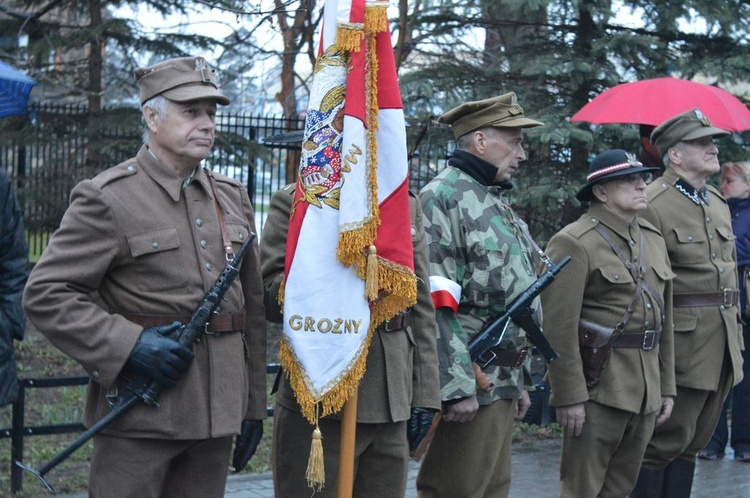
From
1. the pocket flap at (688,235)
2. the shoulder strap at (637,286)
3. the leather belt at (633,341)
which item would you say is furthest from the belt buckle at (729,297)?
the leather belt at (633,341)

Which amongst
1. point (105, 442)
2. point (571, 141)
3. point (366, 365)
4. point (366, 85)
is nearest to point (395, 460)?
point (366, 365)

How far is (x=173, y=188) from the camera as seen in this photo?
3.91 m

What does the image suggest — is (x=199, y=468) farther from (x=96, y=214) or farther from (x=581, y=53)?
(x=581, y=53)

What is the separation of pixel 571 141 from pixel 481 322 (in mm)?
5048

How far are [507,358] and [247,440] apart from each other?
1.35m

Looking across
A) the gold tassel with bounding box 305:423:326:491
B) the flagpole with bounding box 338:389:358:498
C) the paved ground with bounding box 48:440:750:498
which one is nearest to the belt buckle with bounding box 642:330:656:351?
the paved ground with bounding box 48:440:750:498

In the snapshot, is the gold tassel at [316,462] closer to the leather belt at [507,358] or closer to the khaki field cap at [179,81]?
the leather belt at [507,358]

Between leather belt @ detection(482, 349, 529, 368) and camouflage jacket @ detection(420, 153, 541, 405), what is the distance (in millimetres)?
25

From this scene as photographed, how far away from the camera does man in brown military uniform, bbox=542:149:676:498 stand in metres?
5.37

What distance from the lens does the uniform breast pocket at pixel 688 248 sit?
6141mm

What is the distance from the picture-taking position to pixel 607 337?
541cm

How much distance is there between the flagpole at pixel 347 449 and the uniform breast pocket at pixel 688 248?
282cm

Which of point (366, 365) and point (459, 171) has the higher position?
point (459, 171)

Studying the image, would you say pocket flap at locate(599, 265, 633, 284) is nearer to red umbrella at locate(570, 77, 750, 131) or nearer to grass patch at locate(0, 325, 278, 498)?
red umbrella at locate(570, 77, 750, 131)
